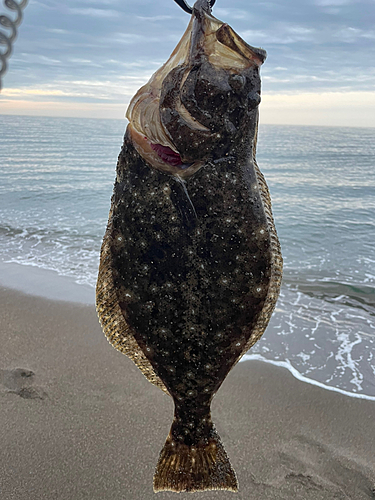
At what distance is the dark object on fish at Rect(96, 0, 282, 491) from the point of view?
1583mm

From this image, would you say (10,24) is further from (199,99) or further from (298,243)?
(298,243)

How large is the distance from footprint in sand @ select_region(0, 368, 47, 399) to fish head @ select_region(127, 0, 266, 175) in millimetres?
3395

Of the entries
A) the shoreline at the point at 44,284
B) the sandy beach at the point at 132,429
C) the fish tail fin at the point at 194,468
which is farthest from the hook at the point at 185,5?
the shoreline at the point at 44,284

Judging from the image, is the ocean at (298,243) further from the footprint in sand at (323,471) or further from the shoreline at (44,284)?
the footprint in sand at (323,471)

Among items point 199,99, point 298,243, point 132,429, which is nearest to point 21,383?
point 132,429

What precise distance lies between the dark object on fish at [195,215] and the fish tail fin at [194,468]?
→ 1.64 feet

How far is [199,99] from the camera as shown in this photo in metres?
1.60

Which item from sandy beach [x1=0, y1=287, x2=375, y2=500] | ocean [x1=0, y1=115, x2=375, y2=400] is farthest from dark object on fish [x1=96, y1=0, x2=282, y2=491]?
ocean [x1=0, y1=115, x2=375, y2=400]

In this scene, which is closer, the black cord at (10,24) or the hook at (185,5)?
A: the black cord at (10,24)

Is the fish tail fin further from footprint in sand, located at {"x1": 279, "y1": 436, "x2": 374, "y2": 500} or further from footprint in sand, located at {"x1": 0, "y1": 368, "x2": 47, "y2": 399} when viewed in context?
footprint in sand, located at {"x1": 0, "y1": 368, "x2": 47, "y2": 399}

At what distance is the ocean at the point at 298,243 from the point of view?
5340 millimetres

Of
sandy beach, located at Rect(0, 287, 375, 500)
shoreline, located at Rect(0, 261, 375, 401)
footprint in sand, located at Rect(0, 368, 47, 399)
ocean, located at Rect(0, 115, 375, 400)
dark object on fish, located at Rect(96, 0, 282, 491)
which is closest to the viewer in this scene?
dark object on fish, located at Rect(96, 0, 282, 491)

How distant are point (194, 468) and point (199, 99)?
1621 millimetres

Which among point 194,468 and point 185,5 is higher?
point 185,5
